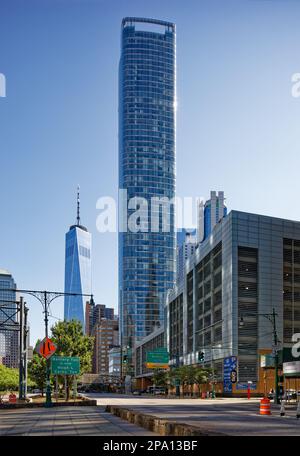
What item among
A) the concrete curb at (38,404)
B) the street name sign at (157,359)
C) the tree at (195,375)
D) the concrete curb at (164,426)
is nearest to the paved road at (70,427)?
the concrete curb at (164,426)

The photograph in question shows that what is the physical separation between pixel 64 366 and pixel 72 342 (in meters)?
10.4

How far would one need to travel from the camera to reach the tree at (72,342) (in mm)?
77750

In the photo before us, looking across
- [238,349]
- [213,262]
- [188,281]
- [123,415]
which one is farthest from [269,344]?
[123,415]

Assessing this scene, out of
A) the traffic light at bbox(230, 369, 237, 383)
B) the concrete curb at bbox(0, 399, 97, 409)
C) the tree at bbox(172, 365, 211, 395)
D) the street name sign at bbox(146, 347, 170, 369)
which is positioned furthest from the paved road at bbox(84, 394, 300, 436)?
the street name sign at bbox(146, 347, 170, 369)

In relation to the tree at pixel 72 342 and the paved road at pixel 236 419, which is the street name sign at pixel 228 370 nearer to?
the tree at pixel 72 342

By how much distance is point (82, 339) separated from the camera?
260ft

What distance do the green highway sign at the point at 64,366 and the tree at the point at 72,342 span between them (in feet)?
31.9

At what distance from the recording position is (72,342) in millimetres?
77875

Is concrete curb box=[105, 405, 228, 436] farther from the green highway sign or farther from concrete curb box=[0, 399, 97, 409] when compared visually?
the green highway sign

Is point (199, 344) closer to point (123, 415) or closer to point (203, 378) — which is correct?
point (203, 378)

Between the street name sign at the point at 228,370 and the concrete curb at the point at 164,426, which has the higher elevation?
the concrete curb at the point at 164,426

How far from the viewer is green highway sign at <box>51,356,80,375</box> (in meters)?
67.1

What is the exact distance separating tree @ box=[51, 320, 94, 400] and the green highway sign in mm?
9720
